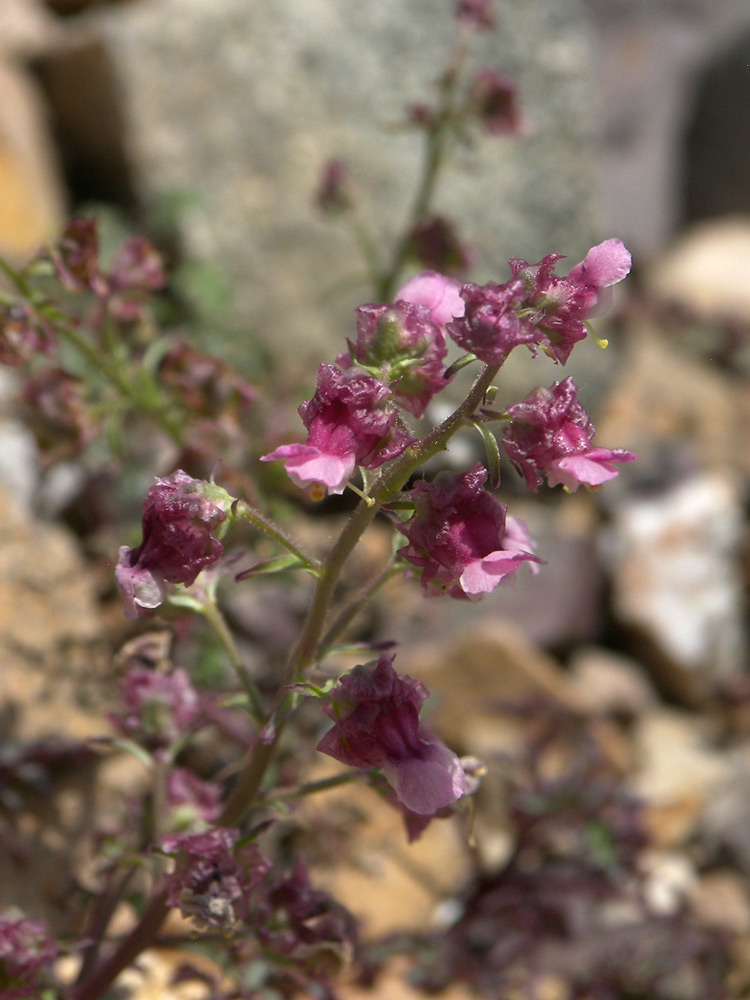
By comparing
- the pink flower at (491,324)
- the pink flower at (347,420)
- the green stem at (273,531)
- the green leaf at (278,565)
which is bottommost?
the green leaf at (278,565)

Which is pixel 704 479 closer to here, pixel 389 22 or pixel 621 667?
pixel 621 667

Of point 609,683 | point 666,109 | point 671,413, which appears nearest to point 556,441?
point 609,683

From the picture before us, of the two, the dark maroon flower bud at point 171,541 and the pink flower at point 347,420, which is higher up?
the pink flower at point 347,420

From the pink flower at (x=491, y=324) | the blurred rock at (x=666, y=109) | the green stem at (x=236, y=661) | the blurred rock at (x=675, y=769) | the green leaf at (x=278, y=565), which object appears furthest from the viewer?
the blurred rock at (x=666, y=109)

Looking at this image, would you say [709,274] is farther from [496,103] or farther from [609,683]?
[496,103]

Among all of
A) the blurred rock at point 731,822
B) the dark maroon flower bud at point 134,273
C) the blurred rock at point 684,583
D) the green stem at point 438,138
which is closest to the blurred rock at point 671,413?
the blurred rock at point 684,583

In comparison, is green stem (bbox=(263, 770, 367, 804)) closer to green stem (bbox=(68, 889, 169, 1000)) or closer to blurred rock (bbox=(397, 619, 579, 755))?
green stem (bbox=(68, 889, 169, 1000))

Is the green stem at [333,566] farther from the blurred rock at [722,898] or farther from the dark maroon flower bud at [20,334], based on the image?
the blurred rock at [722,898]
